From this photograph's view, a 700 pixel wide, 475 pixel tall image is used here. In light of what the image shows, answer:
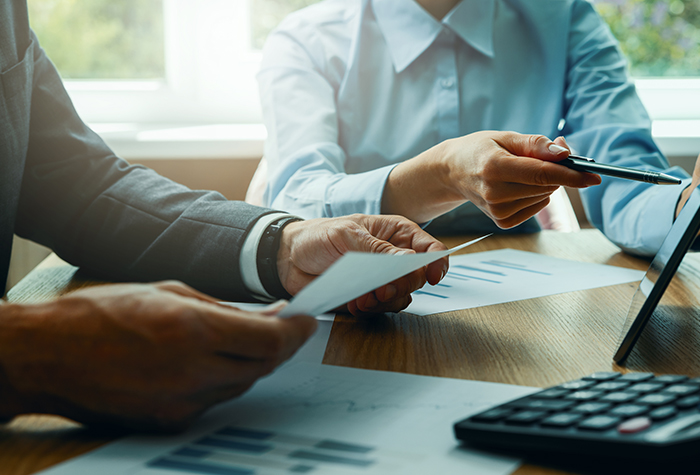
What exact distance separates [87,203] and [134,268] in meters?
0.11

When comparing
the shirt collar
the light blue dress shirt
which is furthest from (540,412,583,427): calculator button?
the shirt collar

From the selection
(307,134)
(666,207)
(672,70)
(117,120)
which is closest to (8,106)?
(307,134)

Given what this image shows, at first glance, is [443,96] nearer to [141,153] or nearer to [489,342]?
[489,342]

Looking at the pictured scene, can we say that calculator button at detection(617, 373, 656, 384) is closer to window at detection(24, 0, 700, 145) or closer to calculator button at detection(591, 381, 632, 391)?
calculator button at detection(591, 381, 632, 391)

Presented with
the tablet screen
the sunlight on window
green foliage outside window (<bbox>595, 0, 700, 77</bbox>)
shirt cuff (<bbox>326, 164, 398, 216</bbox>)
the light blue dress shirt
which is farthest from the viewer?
green foliage outside window (<bbox>595, 0, 700, 77</bbox>)

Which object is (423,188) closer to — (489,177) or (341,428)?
(489,177)

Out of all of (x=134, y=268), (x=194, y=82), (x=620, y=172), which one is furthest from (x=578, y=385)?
(x=194, y=82)

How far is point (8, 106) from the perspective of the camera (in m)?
0.65

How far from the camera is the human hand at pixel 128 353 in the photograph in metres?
0.29

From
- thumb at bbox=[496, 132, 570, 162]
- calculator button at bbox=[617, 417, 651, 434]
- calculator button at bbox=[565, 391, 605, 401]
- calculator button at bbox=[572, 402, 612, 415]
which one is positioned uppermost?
thumb at bbox=[496, 132, 570, 162]

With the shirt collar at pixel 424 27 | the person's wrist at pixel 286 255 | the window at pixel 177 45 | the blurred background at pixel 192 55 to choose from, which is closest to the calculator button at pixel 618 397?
the person's wrist at pixel 286 255

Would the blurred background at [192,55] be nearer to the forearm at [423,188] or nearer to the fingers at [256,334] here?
the forearm at [423,188]

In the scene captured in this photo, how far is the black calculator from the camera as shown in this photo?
26 cm

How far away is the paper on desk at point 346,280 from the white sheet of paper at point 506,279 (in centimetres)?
20
